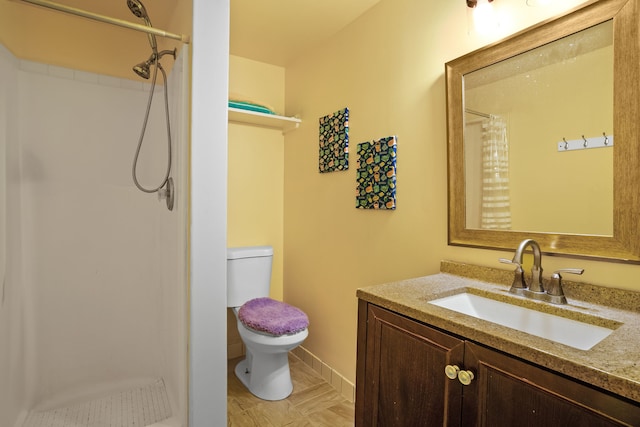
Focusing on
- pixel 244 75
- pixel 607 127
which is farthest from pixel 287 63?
pixel 607 127

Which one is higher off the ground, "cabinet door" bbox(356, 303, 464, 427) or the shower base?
"cabinet door" bbox(356, 303, 464, 427)

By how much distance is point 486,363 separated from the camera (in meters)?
0.82

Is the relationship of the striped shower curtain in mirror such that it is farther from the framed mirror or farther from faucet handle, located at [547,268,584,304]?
faucet handle, located at [547,268,584,304]

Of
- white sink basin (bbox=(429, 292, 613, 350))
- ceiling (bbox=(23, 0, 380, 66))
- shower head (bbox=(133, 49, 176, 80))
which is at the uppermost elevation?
ceiling (bbox=(23, 0, 380, 66))

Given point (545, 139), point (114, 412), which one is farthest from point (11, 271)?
point (545, 139)

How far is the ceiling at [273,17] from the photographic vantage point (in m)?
1.89

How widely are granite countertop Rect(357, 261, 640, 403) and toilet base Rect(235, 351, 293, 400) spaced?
1.10 m

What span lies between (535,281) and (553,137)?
52cm

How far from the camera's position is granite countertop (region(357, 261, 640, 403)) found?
649 mm

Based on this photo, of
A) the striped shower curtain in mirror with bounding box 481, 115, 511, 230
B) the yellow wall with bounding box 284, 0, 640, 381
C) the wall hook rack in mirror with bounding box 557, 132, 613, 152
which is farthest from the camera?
the yellow wall with bounding box 284, 0, 640, 381

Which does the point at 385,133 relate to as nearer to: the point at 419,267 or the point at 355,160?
the point at 355,160

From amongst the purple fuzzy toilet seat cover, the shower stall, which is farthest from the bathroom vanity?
the shower stall

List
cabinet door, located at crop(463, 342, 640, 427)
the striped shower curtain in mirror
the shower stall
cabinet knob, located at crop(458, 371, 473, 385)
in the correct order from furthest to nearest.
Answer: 1. the shower stall
2. the striped shower curtain in mirror
3. cabinet knob, located at crop(458, 371, 473, 385)
4. cabinet door, located at crop(463, 342, 640, 427)

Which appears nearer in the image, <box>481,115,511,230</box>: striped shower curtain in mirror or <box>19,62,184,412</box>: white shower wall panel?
<box>481,115,511,230</box>: striped shower curtain in mirror
